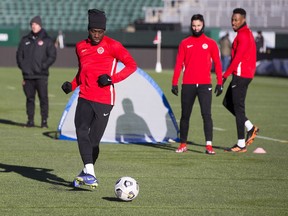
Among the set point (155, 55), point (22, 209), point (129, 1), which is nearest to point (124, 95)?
point (22, 209)

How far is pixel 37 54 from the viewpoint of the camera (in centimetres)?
1808

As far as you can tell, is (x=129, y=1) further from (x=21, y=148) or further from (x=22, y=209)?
(x=22, y=209)

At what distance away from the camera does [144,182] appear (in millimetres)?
11156

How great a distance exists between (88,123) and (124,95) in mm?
6370

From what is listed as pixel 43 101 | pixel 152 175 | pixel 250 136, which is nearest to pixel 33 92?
pixel 43 101

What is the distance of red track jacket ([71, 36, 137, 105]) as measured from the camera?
33.9 feet

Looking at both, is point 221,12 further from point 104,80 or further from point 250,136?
point 104,80

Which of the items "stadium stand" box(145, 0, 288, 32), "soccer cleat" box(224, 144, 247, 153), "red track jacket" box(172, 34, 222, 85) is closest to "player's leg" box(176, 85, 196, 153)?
"red track jacket" box(172, 34, 222, 85)

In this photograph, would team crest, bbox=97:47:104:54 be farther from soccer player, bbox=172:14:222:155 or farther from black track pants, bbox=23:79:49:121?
black track pants, bbox=23:79:49:121

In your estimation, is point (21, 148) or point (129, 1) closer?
point (21, 148)

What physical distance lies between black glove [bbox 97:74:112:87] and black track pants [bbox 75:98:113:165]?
0.95 ft

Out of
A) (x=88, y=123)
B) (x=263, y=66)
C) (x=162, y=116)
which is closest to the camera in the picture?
(x=88, y=123)

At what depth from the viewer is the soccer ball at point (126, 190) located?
9580 mm

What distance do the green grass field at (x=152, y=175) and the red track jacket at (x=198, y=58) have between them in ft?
3.87
